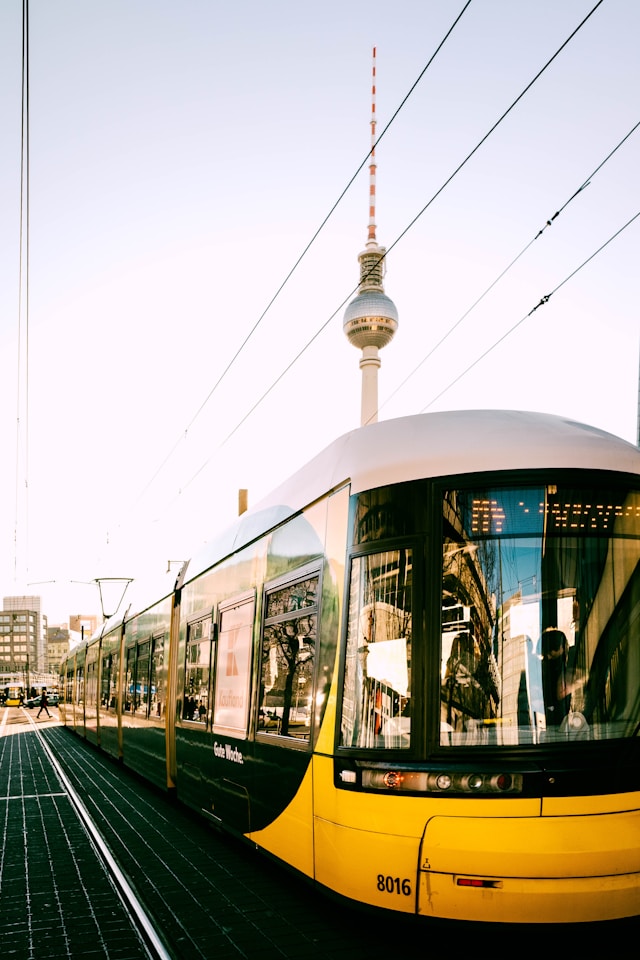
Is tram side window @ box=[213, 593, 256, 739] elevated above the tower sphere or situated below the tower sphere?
below

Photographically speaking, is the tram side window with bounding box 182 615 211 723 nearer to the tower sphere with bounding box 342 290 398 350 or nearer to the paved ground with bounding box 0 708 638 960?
the paved ground with bounding box 0 708 638 960

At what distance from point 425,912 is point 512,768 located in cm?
86

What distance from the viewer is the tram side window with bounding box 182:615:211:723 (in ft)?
27.3

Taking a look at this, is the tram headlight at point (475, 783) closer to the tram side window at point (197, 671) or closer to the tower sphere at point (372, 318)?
the tram side window at point (197, 671)

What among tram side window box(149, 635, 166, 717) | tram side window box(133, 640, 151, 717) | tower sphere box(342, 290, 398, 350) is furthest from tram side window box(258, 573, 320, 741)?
tower sphere box(342, 290, 398, 350)

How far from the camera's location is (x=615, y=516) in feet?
15.5

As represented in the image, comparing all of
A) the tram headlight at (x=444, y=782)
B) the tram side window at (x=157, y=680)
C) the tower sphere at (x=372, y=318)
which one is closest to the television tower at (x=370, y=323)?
the tower sphere at (x=372, y=318)

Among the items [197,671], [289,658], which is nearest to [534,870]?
[289,658]

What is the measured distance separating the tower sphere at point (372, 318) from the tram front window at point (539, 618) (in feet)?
242

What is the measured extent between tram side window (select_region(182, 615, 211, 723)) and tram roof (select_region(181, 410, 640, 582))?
132 inches

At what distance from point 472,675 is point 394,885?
1.16 metres

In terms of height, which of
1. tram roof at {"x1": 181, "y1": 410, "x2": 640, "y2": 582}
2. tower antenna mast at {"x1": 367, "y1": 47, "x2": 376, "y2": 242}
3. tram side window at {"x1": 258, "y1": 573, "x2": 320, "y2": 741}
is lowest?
tram side window at {"x1": 258, "y1": 573, "x2": 320, "y2": 741}

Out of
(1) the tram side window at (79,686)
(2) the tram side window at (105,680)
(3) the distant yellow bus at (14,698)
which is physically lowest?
(3) the distant yellow bus at (14,698)

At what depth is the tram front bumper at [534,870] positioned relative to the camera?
13.7 feet
